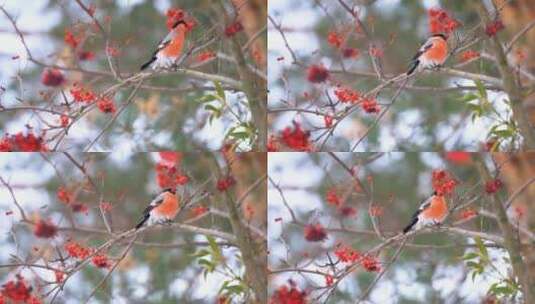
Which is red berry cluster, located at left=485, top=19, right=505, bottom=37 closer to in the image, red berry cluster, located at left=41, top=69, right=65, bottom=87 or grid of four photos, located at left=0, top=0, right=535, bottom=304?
grid of four photos, located at left=0, top=0, right=535, bottom=304

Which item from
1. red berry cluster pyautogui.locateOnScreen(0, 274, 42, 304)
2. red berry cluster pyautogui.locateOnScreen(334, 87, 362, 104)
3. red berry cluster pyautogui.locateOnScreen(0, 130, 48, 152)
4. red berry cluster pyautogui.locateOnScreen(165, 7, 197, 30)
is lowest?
red berry cluster pyautogui.locateOnScreen(0, 274, 42, 304)

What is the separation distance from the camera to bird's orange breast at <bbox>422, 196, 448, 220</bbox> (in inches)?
95.0

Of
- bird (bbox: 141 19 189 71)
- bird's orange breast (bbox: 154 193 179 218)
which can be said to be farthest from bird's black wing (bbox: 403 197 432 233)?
bird (bbox: 141 19 189 71)

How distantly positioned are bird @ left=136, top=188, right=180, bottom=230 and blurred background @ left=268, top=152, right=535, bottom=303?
25cm

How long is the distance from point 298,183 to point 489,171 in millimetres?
499

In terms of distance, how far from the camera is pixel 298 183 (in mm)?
2457

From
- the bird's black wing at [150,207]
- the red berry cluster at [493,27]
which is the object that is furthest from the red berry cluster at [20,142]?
the red berry cluster at [493,27]

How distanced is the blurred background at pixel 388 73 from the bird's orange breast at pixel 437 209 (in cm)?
14

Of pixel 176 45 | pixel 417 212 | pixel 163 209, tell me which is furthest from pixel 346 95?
pixel 163 209

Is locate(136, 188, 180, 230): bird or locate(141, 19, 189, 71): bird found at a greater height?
locate(141, 19, 189, 71): bird

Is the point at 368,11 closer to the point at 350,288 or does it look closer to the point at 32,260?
the point at 350,288

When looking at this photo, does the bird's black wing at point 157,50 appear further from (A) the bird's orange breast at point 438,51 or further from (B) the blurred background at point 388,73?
(A) the bird's orange breast at point 438,51

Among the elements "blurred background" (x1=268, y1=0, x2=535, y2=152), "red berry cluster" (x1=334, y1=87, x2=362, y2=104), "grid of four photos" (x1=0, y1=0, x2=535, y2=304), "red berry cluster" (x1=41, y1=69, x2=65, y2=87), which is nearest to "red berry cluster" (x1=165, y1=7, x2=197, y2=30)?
"grid of four photos" (x1=0, y1=0, x2=535, y2=304)

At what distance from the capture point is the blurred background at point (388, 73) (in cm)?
242
